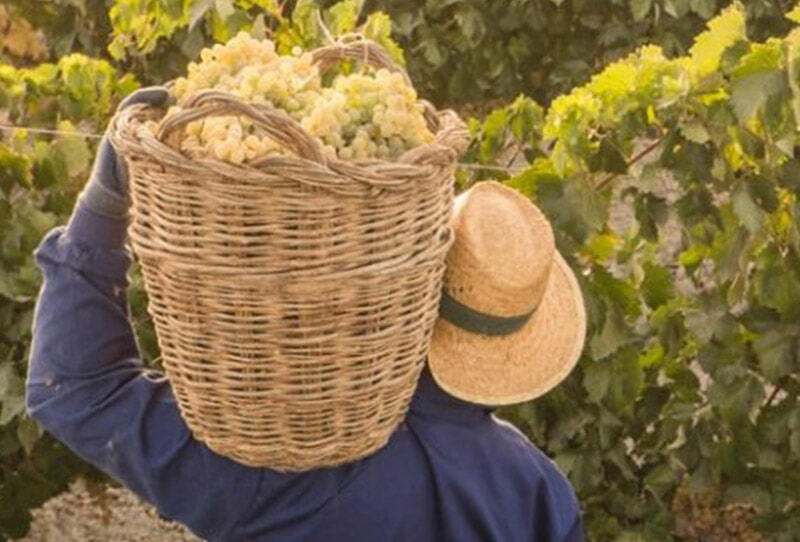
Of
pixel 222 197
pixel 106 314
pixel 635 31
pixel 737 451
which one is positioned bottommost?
pixel 635 31

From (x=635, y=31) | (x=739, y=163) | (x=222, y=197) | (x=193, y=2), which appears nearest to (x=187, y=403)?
(x=222, y=197)

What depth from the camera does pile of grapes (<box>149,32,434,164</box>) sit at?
80.8 inches

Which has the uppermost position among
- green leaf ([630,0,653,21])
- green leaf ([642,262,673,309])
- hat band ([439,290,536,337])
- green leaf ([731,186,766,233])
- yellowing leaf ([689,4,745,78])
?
hat band ([439,290,536,337])

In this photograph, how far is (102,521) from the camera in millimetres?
4719

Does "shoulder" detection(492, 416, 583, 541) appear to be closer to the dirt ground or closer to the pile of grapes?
the pile of grapes

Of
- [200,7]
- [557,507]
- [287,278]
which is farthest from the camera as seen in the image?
[200,7]

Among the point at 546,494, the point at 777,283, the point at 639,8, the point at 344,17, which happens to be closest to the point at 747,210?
the point at 777,283

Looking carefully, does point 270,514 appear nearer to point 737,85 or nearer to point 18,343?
point 737,85

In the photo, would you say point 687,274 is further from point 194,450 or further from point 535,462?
point 194,450

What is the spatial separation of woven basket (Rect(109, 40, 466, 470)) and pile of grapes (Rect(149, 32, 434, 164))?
3 cm

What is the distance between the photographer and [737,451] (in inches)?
154

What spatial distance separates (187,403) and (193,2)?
8.10 feet

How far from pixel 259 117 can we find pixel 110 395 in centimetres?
51

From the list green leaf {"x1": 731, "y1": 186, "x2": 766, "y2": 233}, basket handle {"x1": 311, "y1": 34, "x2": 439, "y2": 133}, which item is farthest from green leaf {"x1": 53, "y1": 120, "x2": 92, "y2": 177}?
basket handle {"x1": 311, "y1": 34, "x2": 439, "y2": 133}
